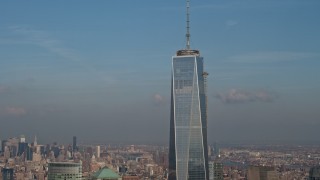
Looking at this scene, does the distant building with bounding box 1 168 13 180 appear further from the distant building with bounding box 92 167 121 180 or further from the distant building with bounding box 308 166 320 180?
the distant building with bounding box 308 166 320 180

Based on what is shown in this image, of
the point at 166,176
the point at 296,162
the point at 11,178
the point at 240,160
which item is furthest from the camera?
the point at 11,178

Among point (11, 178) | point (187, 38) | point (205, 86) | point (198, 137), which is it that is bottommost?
point (11, 178)

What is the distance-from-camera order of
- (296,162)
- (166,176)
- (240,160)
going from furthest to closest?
1. (240,160)
2. (166,176)
3. (296,162)

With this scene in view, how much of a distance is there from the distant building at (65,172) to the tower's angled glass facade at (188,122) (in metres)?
8.00

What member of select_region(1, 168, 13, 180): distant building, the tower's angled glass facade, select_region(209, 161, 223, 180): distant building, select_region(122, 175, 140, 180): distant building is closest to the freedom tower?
the tower's angled glass facade

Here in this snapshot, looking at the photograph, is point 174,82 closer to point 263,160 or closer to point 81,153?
point 263,160

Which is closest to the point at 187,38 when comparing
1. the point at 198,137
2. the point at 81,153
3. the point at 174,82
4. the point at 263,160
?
the point at 174,82

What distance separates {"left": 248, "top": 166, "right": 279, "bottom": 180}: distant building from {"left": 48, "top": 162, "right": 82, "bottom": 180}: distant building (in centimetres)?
1295

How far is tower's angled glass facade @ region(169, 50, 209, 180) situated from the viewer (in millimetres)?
40156

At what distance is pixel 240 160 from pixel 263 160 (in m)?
2.13

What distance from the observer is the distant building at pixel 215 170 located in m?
42.5

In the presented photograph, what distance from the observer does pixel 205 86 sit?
4084cm

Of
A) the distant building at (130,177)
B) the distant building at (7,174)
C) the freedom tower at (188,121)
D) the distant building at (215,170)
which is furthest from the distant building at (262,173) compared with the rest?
the distant building at (7,174)

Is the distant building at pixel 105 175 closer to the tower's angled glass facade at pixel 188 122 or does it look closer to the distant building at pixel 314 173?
the tower's angled glass facade at pixel 188 122
